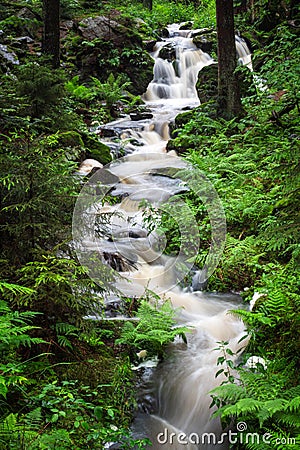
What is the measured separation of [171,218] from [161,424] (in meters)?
3.85

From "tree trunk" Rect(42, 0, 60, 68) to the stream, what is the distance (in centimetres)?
221

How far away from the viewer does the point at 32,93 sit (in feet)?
22.9

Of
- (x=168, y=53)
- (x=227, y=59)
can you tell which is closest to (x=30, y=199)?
(x=227, y=59)

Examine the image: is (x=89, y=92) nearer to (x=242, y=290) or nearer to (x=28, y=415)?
(x=242, y=290)

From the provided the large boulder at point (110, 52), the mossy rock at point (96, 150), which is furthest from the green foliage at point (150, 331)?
the large boulder at point (110, 52)

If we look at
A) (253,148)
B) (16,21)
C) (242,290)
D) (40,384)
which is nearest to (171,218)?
(242,290)

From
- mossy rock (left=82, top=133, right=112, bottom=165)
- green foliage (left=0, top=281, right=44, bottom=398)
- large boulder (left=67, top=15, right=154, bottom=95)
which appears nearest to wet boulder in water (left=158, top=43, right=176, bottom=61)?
large boulder (left=67, top=15, right=154, bottom=95)

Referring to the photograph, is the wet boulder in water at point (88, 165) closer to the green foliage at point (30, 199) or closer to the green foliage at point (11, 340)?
the green foliage at point (30, 199)

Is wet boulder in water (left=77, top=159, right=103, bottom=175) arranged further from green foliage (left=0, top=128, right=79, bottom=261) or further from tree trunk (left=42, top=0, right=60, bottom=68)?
green foliage (left=0, top=128, right=79, bottom=261)

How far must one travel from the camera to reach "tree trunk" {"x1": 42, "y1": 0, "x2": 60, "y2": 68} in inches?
406

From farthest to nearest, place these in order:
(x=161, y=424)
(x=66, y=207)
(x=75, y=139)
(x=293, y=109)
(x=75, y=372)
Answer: (x=293, y=109), (x=75, y=139), (x=66, y=207), (x=161, y=424), (x=75, y=372)

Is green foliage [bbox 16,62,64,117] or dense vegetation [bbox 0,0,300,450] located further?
green foliage [bbox 16,62,64,117]

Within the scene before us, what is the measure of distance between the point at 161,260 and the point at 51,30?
7040 mm

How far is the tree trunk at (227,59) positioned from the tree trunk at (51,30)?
12.8 feet
